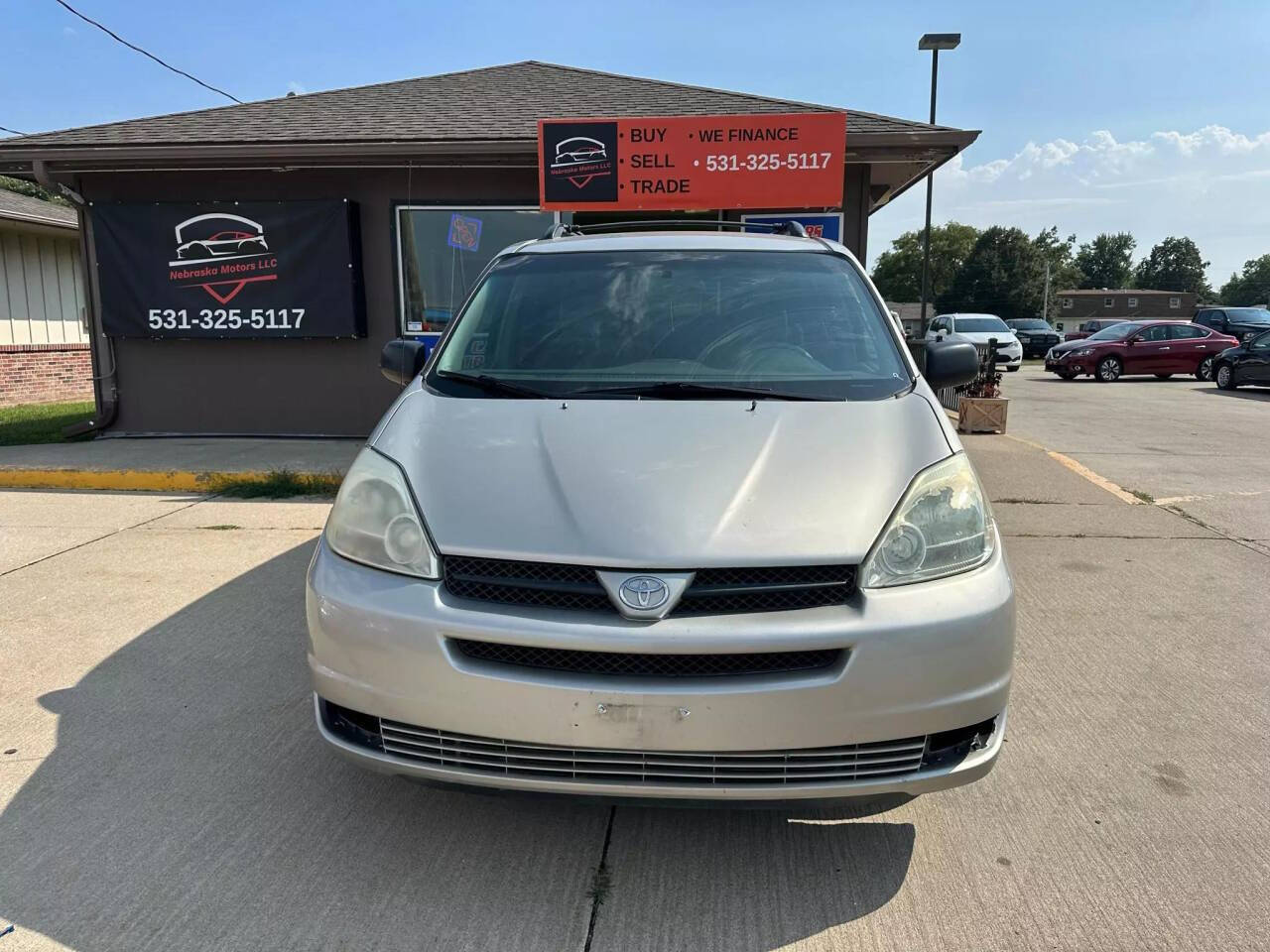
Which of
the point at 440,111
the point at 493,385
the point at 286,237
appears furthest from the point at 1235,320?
the point at 493,385

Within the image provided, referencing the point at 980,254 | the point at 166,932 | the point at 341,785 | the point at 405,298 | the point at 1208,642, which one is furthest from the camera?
the point at 980,254

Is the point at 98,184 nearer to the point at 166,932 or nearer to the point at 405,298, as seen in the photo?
the point at 405,298

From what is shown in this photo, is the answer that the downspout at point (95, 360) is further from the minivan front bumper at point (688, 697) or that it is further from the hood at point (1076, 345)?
the hood at point (1076, 345)

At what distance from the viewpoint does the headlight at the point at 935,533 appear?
2.20 meters

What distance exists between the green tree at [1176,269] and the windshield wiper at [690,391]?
135 meters

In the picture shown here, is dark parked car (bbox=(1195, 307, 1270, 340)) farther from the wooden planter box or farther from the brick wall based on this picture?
the brick wall

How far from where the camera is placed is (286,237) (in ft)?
28.5

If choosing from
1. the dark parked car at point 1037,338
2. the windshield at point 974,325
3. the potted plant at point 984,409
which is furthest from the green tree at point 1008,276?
the potted plant at point 984,409

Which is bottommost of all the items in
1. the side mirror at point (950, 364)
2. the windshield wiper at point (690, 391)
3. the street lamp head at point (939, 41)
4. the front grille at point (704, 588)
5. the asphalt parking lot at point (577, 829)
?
the asphalt parking lot at point (577, 829)

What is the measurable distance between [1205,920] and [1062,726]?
1049 millimetres

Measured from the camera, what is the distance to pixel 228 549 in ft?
18.0

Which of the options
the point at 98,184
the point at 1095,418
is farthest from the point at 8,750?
the point at 1095,418

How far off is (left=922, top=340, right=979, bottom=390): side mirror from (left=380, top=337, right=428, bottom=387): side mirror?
2.07m

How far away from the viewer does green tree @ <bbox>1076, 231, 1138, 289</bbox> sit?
123125mm
